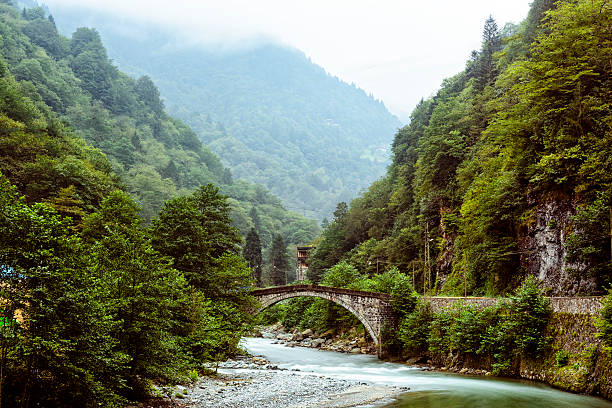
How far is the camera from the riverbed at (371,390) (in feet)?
64.0

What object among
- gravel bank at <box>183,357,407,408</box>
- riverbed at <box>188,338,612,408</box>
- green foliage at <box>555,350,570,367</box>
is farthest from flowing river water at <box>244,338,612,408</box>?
gravel bank at <box>183,357,407,408</box>

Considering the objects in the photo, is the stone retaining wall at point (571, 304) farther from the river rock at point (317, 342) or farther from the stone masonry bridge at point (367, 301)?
the river rock at point (317, 342)

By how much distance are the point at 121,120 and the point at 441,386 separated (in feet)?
410

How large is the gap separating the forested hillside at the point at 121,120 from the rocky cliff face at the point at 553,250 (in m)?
59.5

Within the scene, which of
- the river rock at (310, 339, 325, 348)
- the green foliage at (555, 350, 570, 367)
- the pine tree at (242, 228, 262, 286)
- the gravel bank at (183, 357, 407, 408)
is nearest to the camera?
the gravel bank at (183, 357, 407, 408)

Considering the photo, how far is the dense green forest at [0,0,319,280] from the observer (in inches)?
3861

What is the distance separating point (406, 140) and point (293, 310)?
33.7 m

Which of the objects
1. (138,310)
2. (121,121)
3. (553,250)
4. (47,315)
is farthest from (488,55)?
(121,121)

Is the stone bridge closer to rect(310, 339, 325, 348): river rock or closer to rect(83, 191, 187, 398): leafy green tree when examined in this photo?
rect(310, 339, 325, 348): river rock

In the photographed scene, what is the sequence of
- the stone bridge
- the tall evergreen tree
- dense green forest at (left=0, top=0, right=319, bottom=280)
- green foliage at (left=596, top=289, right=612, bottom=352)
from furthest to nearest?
dense green forest at (left=0, top=0, right=319, bottom=280) → the tall evergreen tree → the stone bridge → green foliage at (left=596, top=289, right=612, bottom=352)

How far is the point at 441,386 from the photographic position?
2391cm

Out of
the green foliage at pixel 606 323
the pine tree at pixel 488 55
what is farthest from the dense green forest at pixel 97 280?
the pine tree at pixel 488 55

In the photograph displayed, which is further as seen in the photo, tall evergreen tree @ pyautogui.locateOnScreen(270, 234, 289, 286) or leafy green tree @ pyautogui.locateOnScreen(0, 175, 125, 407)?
tall evergreen tree @ pyautogui.locateOnScreen(270, 234, 289, 286)

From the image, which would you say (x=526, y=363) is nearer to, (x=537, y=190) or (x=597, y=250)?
(x=597, y=250)
